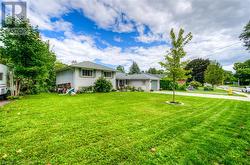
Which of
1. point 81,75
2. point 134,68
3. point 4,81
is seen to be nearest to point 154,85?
point 81,75

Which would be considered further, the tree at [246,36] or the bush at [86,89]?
the tree at [246,36]

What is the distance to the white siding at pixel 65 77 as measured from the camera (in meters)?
19.3

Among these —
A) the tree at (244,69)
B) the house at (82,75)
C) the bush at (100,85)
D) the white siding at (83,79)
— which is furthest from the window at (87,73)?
the tree at (244,69)

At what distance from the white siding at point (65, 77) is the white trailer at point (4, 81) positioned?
7363 millimetres

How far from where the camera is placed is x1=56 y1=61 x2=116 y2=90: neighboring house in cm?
1840

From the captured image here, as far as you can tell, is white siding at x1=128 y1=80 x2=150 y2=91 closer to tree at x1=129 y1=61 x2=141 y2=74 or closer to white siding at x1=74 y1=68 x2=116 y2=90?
white siding at x1=74 y1=68 x2=116 y2=90

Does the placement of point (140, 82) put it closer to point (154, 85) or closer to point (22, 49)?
point (154, 85)

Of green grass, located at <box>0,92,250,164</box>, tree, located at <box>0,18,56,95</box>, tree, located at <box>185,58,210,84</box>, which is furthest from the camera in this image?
tree, located at <box>185,58,210,84</box>

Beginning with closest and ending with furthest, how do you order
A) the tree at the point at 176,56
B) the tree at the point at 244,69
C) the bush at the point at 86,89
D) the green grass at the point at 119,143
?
1. the green grass at the point at 119,143
2. the tree at the point at 176,56
3. the tree at the point at 244,69
4. the bush at the point at 86,89

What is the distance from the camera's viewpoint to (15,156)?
9.39 ft

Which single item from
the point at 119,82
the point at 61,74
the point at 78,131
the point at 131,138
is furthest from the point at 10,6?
the point at 119,82

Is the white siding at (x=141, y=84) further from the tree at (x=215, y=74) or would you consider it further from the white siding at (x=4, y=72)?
the white siding at (x=4, y=72)

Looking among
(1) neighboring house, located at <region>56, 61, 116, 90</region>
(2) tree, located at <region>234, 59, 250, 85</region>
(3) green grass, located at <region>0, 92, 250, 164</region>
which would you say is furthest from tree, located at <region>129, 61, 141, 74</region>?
(3) green grass, located at <region>0, 92, 250, 164</region>

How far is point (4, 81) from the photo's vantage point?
12.4 metres
